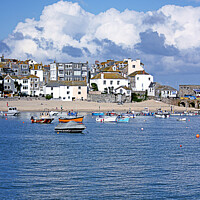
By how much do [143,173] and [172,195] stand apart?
627cm

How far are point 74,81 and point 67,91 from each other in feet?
16.8

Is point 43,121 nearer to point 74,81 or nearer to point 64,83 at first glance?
point 64,83

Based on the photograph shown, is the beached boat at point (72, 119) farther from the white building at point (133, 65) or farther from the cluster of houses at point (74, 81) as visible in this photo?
the white building at point (133, 65)

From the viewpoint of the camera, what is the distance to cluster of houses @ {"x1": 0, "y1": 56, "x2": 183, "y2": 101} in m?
130

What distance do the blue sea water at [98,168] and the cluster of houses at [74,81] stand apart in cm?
7303

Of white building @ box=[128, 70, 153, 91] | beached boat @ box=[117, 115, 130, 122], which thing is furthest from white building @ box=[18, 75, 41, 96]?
beached boat @ box=[117, 115, 130, 122]

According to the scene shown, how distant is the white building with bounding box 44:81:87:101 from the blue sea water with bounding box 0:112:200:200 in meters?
72.3

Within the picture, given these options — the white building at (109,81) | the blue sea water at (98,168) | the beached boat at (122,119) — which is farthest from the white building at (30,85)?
the blue sea water at (98,168)

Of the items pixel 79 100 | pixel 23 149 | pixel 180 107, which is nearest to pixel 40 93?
pixel 79 100

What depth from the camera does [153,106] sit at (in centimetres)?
12762

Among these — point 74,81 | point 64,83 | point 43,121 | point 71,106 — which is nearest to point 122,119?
point 43,121

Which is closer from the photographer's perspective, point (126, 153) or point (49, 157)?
point (49, 157)

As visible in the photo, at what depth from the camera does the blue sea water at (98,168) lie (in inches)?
1099

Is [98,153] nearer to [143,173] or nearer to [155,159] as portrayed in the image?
[155,159]
